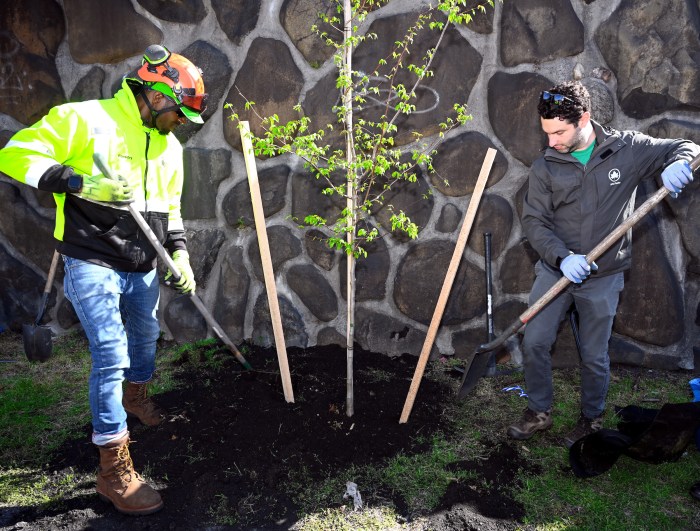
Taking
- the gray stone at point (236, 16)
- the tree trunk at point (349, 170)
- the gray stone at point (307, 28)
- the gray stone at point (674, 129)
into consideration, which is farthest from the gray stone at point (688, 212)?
the gray stone at point (236, 16)

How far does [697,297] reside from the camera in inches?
138

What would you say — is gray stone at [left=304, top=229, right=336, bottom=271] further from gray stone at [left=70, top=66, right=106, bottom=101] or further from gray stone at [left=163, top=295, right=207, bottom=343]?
gray stone at [left=70, top=66, right=106, bottom=101]

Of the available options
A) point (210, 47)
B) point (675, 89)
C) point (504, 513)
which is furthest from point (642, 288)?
point (210, 47)

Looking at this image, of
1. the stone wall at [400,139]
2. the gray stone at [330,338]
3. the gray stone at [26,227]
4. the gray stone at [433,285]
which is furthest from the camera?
the gray stone at [26,227]

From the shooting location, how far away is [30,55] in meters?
4.18

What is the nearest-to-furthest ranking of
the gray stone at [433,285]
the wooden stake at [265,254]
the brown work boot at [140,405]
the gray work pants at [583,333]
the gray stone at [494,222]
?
the gray work pants at [583,333]
the wooden stake at [265,254]
the brown work boot at [140,405]
the gray stone at [494,222]
the gray stone at [433,285]

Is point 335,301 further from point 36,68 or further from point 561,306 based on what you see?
point 36,68

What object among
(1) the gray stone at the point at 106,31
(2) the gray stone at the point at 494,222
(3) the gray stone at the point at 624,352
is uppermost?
(1) the gray stone at the point at 106,31

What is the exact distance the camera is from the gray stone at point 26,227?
4.37m

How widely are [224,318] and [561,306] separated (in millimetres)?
2288

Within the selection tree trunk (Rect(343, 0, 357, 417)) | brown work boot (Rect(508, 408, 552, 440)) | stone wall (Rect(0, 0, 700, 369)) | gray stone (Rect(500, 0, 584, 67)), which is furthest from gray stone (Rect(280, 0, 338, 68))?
brown work boot (Rect(508, 408, 552, 440))

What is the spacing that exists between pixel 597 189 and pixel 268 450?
6.89 feet

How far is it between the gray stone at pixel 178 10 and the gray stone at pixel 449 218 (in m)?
2.09

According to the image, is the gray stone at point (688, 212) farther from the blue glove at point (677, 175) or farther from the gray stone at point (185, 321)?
the gray stone at point (185, 321)
